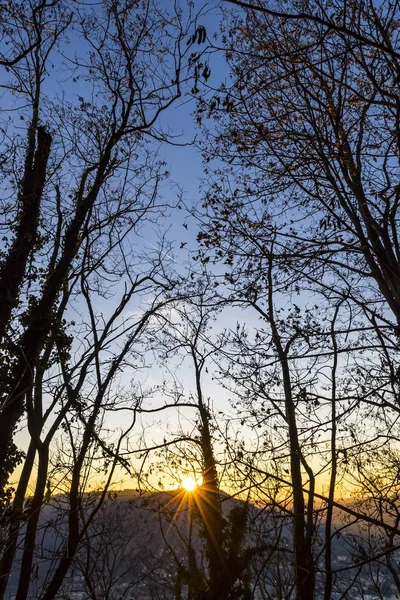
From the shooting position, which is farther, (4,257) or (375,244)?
(4,257)

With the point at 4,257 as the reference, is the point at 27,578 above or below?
below

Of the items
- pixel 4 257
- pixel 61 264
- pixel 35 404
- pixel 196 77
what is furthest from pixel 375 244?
pixel 35 404

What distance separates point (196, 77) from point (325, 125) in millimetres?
1858

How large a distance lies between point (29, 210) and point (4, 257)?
3.84ft

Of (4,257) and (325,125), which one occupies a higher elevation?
(4,257)

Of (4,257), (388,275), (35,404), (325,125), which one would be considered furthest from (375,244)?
(35,404)

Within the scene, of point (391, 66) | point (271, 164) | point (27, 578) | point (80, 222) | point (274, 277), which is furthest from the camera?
point (80, 222)

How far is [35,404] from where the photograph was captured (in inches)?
429

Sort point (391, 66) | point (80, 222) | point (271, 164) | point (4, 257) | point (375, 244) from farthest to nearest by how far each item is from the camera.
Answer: point (80, 222), point (4, 257), point (271, 164), point (375, 244), point (391, 66)

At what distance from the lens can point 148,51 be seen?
9.20 m

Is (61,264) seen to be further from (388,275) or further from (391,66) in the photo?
(391,66)

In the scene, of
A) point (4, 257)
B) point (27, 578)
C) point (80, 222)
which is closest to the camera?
point (27, 578)

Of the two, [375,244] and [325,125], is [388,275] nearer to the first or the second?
[375,244]

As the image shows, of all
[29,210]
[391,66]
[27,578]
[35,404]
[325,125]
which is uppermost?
[29,210]
